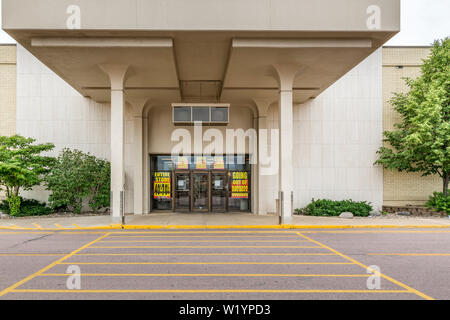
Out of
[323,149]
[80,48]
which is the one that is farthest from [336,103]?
[80,48]

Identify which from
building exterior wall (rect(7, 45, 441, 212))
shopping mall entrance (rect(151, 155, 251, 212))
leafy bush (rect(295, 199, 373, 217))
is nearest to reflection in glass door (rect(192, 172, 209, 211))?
shopping mall entrance (rect(151, 155, 251, 212))

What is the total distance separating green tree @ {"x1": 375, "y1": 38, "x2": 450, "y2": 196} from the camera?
16219 millimetres

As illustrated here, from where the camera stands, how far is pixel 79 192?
56.5 feet

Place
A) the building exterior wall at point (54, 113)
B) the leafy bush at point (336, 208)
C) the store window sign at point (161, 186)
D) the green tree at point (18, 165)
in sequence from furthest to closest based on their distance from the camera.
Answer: the store window sign at point (161, 186)
the building exterior wall at point (54, 113)
the leafy bush at point (336, 208)
the green tree at point (18, 165)

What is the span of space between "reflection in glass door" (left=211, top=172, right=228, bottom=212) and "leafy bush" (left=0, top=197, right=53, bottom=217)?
8.88 m

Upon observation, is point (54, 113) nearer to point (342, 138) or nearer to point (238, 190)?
point (238, 190)

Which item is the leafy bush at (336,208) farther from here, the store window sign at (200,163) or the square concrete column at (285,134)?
the store window sign at (200,163)

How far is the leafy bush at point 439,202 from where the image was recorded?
16844 millimetres

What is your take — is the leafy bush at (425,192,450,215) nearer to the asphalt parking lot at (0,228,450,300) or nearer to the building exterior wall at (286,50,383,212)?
the building exterior wall at (286,50,383,212)

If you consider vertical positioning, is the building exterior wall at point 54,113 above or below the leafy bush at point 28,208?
above

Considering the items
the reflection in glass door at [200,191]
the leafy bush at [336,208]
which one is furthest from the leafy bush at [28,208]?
the leafy bush at [336,208]

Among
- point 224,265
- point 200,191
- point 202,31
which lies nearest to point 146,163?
point 200,191

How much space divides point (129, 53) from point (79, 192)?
8.31 m

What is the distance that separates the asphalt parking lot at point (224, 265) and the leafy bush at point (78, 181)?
203 inches
